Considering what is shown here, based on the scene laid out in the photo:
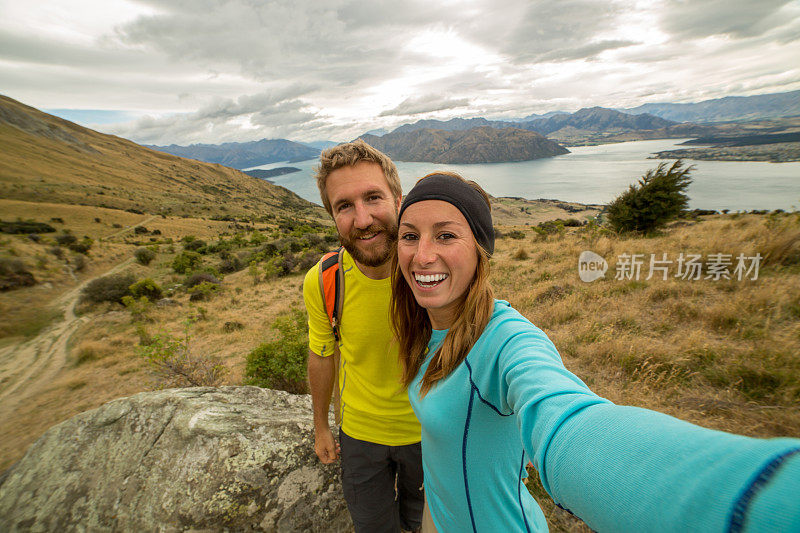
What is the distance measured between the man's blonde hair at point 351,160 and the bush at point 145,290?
20.0 metres

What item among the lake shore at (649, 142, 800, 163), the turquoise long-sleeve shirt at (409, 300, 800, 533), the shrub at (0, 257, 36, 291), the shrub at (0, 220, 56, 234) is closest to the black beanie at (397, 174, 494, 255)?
the turquoise long-sleeve shirt at (409, 300, 800, 533)

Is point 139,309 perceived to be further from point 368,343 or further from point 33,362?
point 368,343

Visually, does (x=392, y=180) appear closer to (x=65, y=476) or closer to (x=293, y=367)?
(x=65, y=476)

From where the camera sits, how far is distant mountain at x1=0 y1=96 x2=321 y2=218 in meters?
51.5

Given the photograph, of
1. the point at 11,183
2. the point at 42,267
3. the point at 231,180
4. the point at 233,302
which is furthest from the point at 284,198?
the point at 233,302

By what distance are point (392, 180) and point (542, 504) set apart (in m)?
3.23

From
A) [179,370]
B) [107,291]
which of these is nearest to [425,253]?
[179,370]

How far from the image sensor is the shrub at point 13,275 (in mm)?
16825

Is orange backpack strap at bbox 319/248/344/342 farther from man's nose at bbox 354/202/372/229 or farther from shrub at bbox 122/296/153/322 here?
shrub at bbox 122/296/153/322

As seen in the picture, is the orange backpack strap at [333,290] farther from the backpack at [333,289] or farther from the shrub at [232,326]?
the shrub at [232,326]

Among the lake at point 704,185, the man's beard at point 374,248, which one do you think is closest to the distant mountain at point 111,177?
the lake at point 704,185

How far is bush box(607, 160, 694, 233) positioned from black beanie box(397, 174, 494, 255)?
56.8ft

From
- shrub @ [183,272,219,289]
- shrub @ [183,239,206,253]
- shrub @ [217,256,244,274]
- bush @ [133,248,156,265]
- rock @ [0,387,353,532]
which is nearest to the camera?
rock @ [0,387,353,532]

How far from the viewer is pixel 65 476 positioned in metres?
3.00
